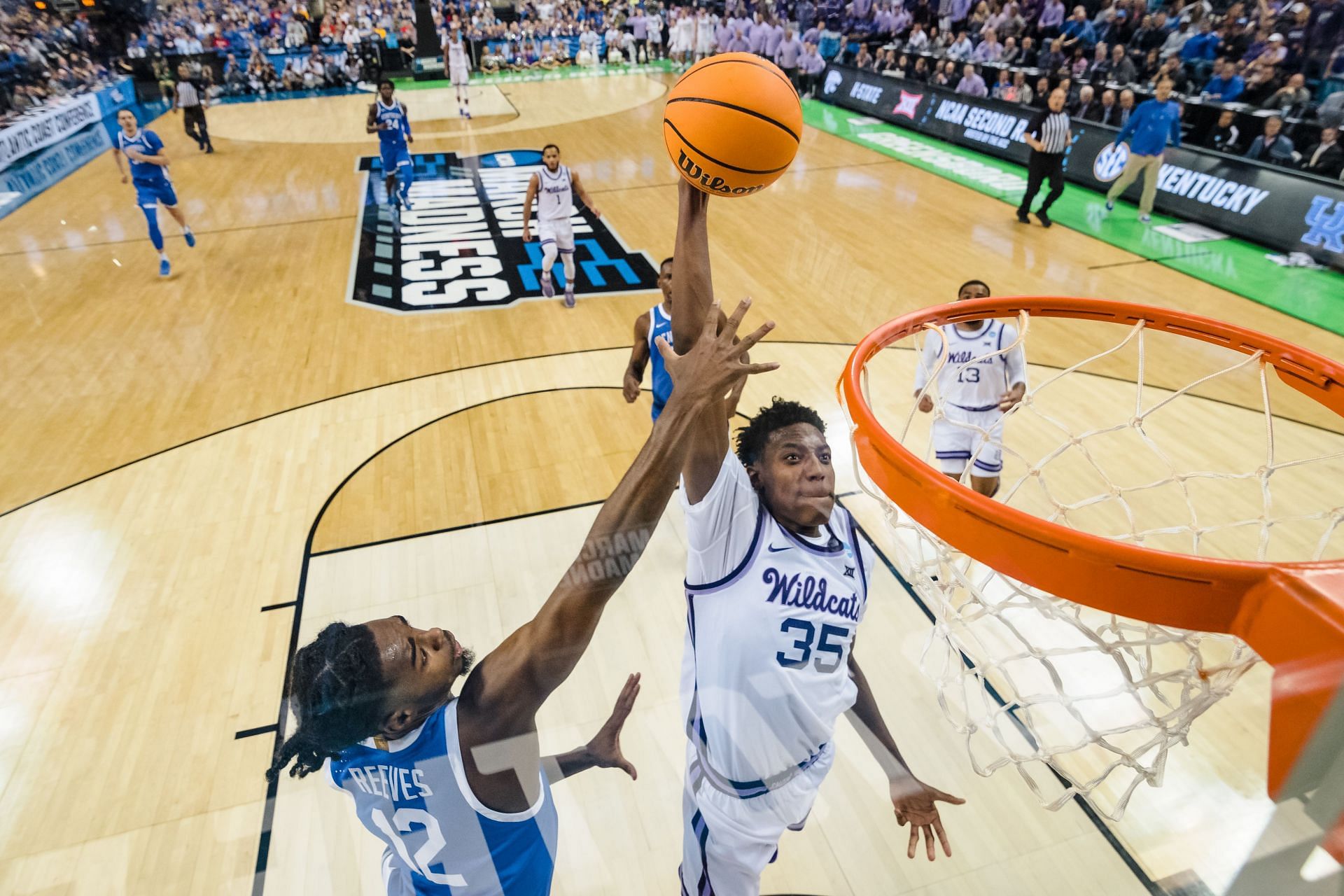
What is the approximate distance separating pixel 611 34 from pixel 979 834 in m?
16.4

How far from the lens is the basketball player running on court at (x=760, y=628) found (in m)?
1.63

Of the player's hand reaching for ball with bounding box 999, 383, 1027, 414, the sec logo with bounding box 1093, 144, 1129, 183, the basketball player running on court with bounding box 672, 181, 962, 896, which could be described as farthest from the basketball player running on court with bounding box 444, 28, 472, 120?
the basketball player running on court with bounding box 672, 181, 962, 896

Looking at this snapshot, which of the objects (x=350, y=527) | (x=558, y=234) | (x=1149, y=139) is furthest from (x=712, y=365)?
(x=1149, y=139)

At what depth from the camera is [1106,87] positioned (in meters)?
8.75

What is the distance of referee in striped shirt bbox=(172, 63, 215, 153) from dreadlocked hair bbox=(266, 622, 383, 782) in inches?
443

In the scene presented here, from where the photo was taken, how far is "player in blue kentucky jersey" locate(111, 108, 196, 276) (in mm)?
6520

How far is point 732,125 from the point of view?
6.03 feet

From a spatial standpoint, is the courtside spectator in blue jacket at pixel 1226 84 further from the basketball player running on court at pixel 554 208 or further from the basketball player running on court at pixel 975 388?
the basketball player running on court at pixel 554 208

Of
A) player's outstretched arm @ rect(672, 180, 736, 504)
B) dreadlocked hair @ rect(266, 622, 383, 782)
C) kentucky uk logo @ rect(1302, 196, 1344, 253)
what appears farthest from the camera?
kentucky uk logo @ rect(1302, 196, 1344, 253)

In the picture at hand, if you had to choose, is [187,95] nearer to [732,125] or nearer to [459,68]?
[459,68]

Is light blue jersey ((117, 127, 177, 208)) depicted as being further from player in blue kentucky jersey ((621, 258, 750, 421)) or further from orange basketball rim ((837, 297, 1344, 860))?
orange basketball rim ((837, 297, 1344, 860))

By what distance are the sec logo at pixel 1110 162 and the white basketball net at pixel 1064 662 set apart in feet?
18.4

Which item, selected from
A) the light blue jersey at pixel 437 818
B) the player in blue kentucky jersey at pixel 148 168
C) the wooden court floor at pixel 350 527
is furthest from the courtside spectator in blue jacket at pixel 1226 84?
the player in blue kentucky jersey at pixel 148 168

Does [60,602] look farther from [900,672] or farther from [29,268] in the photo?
[29,268]
